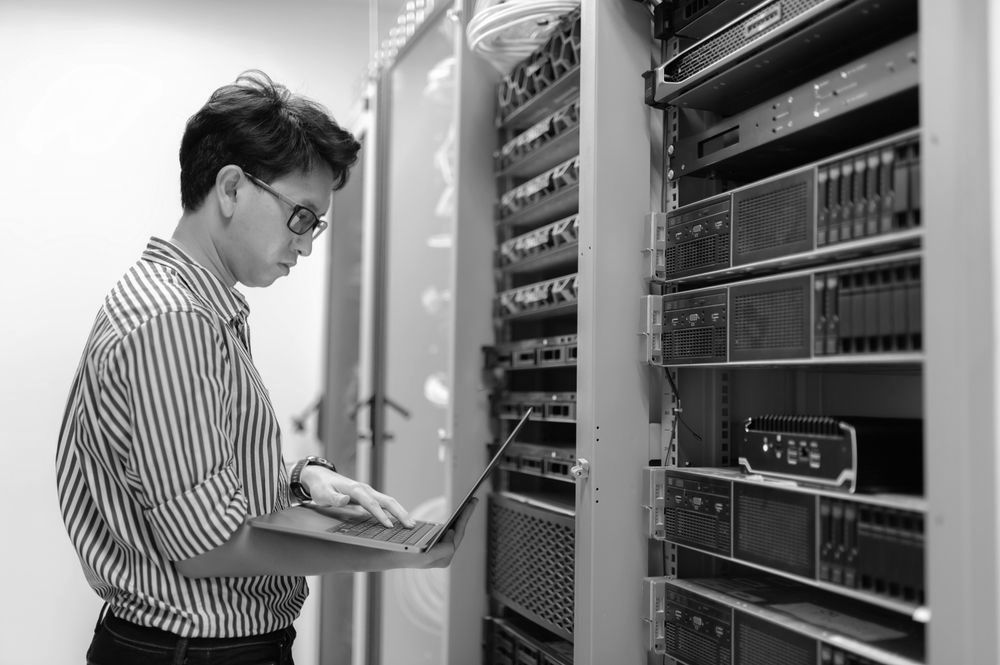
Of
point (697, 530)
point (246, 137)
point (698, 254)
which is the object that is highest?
point (246, 137)

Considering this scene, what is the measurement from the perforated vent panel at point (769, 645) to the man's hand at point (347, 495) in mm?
541

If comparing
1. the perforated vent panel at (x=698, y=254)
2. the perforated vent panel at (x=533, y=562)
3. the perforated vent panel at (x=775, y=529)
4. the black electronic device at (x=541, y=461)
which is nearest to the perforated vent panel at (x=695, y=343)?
the perforated vent panel at (x=698, y=254)

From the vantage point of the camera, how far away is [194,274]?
1.18m

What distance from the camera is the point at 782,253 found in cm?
119

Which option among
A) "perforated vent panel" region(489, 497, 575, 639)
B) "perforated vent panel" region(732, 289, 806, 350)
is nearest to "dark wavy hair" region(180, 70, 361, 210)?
"perforated vent panel" region(732, 289, 806, 350)

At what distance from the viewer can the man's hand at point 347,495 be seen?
4.12ft

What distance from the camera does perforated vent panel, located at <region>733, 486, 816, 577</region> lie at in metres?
1.13

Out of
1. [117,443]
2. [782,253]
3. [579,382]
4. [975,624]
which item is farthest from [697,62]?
[117,443]

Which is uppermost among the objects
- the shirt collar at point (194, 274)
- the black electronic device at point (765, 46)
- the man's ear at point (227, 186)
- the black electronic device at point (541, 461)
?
the black electronic device at point (765, 46)

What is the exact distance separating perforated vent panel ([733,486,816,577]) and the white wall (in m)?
2.26

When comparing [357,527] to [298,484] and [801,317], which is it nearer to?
[298,484]

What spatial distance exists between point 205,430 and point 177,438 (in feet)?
0.11

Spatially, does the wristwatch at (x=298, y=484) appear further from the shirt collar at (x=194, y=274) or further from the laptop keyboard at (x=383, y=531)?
the shirt collar at (x=194, y=274)

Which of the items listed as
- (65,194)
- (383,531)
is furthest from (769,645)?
(65,194)
